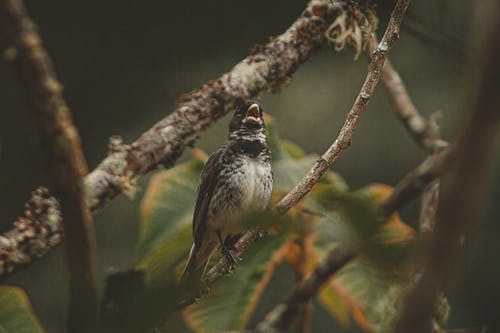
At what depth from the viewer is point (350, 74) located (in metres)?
5.18

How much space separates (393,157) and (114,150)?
3501 millimetres

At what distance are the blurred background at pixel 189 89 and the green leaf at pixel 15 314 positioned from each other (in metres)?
2.92

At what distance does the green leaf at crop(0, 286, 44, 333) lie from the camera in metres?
1.62

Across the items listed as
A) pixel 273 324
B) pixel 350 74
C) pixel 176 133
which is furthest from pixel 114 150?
pixel 350 74

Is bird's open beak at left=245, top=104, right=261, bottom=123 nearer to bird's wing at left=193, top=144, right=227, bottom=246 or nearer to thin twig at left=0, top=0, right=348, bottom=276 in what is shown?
bird's wing at left=193, top=144, right=227, bottom=246

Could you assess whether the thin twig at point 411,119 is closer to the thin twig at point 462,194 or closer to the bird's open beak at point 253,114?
the bird's open beak at point 253,114

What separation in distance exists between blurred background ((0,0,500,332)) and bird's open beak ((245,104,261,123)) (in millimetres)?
1824

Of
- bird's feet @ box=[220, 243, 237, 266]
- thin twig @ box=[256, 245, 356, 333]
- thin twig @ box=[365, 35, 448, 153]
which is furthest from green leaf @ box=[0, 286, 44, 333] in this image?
thin twig @ box=[365, 35, 448, 153]

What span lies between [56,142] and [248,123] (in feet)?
7.10

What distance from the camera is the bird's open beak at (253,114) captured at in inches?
113

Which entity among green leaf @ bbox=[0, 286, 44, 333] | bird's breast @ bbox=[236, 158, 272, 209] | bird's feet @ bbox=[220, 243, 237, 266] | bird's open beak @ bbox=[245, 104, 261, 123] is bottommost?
bird's feet @ bbox=[220, 243, 237, 266]

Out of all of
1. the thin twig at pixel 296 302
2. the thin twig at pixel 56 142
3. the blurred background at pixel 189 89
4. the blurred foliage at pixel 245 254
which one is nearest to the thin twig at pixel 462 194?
the thin twig at pixel 56 142

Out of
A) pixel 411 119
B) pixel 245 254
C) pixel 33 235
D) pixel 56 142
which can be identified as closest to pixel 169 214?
pixel 245 254

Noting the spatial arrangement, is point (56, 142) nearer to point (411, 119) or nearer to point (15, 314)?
point (15, 314)
